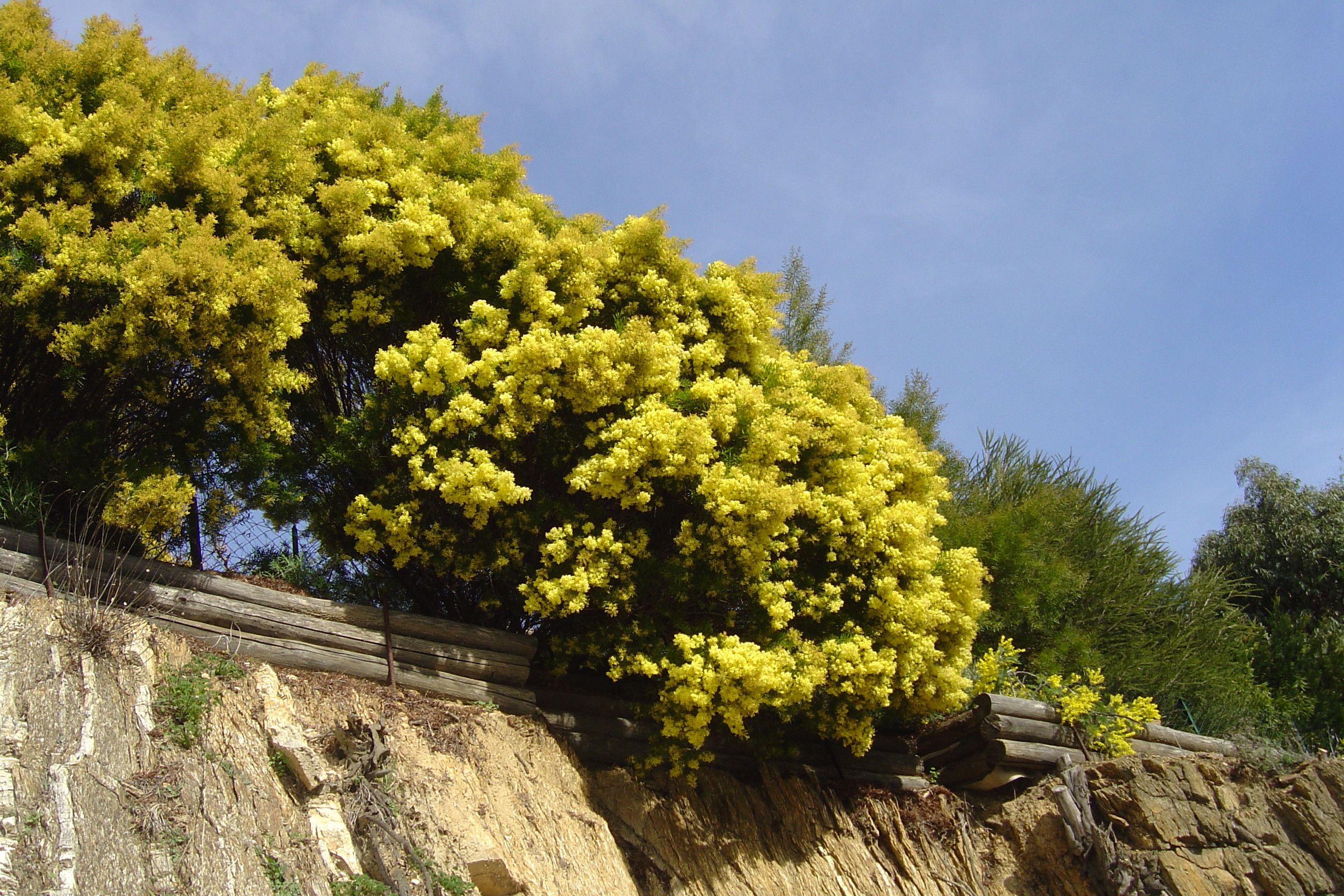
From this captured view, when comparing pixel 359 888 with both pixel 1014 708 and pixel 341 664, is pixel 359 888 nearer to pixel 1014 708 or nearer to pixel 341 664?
pixel 341 664

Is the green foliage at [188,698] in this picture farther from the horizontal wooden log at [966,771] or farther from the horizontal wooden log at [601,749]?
the horizontal wooden log at [966,771]

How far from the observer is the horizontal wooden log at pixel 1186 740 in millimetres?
10555

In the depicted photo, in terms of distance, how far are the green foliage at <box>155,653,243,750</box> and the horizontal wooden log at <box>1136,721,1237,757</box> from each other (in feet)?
29.7

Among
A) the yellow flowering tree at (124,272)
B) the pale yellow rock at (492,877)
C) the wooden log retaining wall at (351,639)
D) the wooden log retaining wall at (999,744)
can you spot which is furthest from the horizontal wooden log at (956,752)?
the yellow flowering tree at (124,272)

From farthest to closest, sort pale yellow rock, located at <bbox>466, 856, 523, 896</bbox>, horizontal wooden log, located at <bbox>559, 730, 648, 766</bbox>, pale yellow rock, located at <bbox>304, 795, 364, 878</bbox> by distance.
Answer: horizontal wooden log, located at <bbox>559, 730, 648, 766</bbox> < pale yellow rock, located at <bbox>466, 856, 523, 896</bbox> < pale yellow rock, located at <bbox>304, 795, 364, 878</bbox>

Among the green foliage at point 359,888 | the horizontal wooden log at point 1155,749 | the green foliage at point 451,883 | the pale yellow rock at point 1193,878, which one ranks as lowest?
the pale yellow rock at point 1193,878

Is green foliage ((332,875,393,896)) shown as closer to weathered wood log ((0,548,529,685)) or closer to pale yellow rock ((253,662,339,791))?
pale yellow rock ((253,662,339,791))

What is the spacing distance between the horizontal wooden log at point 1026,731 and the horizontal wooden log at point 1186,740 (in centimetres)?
111

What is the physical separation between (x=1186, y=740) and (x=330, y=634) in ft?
30.3

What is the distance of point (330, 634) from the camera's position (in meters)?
7.04

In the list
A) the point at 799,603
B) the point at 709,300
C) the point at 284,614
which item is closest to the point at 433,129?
the point at 709,300

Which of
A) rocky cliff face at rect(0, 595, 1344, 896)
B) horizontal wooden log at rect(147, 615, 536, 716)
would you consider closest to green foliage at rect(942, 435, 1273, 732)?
rocky cliff face at rect(0, 595, 1344, 896)

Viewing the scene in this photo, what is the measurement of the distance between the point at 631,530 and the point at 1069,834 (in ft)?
16.5

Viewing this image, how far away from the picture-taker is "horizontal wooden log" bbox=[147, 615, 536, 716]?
6.49 metres
